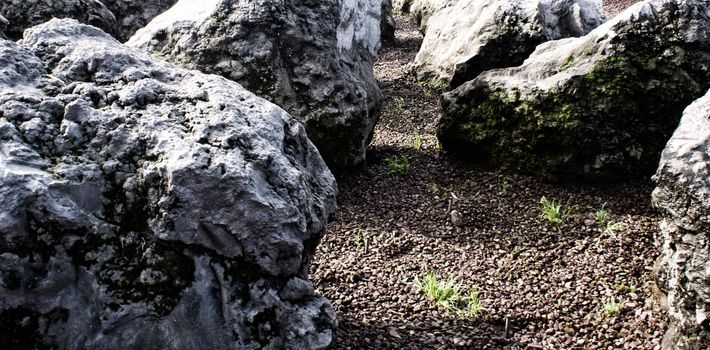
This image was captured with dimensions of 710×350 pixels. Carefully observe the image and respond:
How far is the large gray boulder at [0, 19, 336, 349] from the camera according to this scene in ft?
8.50

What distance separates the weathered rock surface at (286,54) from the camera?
5.62 meters

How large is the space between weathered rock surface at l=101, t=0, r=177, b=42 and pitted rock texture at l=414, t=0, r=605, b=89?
4.02m

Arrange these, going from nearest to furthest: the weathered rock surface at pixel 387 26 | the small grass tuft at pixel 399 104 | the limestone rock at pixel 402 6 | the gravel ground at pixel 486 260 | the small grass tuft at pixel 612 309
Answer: the gravel ground at pixel 486 260
the small grass tuft at pixel 612 309
the small grass tuft at pixel 399 104
the weathered rock surface at pixel 387 26
the limestone rock at pixel 402 6

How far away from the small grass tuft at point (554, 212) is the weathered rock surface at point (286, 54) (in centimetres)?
185

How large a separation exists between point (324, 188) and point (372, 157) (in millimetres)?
3419

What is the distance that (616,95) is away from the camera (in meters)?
5.66

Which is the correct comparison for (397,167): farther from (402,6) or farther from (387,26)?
(402,6)

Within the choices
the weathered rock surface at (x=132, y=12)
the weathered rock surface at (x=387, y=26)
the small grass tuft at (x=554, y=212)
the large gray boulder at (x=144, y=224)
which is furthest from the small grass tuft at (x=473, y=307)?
the weathered rock surface at (x=387, y=26)

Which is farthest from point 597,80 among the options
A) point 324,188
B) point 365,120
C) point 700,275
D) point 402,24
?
point 402,24

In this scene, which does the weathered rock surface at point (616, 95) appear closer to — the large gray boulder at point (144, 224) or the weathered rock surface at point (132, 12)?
the large gray boulder at point (144, 224)

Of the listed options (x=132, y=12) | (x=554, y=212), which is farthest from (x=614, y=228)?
(x=132, y=12)

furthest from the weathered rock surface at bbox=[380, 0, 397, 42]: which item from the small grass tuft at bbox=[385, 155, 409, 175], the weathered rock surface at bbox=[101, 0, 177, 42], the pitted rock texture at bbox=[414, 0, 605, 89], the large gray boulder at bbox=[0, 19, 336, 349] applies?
the large gray boulder at bbox=[0, 19, 336, 349]

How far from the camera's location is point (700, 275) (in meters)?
3.40

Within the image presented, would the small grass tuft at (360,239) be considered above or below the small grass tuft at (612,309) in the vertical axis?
below
